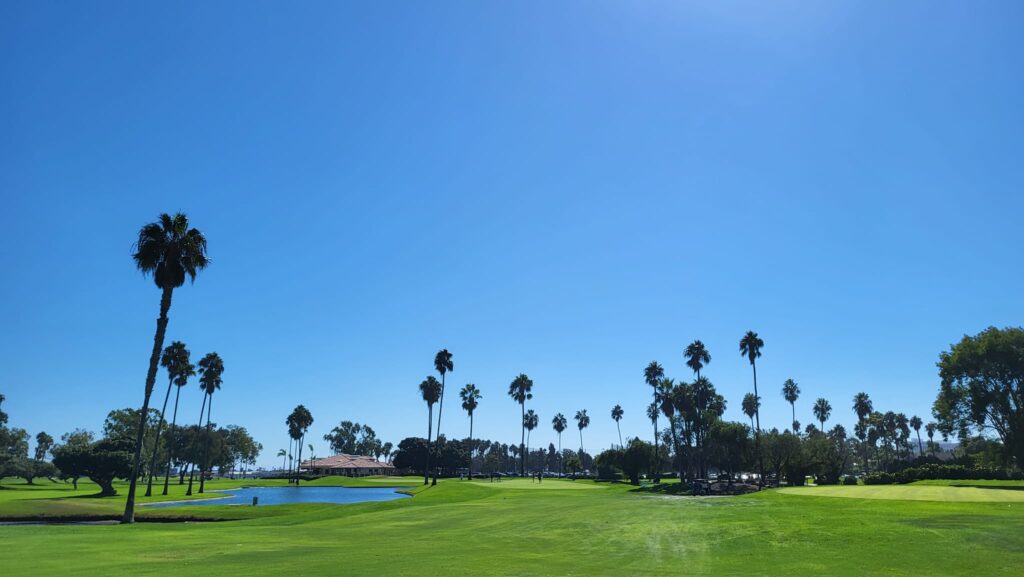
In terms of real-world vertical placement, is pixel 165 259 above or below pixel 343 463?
above

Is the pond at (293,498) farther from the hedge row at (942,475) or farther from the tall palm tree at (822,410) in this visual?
the tall palm tree at (822,410)

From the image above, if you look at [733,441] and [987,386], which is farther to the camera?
[733,441]

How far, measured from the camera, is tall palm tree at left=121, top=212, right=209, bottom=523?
39125mm

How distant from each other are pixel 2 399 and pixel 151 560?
165 m

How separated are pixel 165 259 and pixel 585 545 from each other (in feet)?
113

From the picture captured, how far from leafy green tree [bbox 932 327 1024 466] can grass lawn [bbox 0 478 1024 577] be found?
1717 inches

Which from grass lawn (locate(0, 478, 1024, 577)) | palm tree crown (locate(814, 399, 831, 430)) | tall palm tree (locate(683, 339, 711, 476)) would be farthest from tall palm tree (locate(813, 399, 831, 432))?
grass lawn (locate(0, 478, 1024, 577))

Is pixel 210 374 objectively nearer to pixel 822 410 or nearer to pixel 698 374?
pixel 698 374

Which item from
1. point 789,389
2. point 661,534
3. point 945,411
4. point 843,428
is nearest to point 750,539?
point 661,534

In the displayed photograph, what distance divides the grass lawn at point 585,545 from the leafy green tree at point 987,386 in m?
43.6

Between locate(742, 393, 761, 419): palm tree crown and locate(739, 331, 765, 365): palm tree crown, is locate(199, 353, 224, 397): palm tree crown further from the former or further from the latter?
locate(742, 393, 761, 419): palm tree crown

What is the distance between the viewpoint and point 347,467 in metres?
170

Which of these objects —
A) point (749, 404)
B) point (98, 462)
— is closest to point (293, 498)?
point (98, 462)

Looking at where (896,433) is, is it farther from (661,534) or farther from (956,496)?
(661,534)
